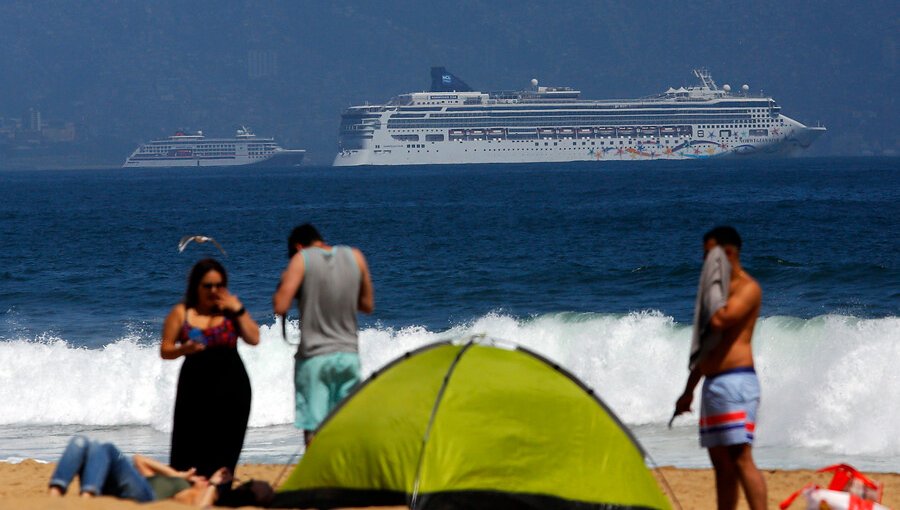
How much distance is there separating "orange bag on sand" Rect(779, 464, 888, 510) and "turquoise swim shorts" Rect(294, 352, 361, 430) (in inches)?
81.7

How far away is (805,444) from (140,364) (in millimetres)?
7703

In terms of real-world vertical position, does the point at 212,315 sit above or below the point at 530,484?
above

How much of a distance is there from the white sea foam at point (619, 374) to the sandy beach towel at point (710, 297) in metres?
5.42

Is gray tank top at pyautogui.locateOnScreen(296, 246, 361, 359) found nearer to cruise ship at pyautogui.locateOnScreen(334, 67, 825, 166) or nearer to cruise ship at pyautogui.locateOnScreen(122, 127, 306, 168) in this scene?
cruise ship at pyautogui.locateOnScreen(334, 67, 825, 166)

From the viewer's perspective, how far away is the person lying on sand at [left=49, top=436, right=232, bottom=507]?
5531 millimetres

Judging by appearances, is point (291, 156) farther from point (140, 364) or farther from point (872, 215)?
point (140, 364)

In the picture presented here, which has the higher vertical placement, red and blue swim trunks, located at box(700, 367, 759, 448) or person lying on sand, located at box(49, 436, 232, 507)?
red and blue swim trunks, located at box(700, 367, 759, 448)

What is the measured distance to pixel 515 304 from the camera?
2120 centimetres

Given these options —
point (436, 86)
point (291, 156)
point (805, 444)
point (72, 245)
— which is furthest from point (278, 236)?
point (291, 156)

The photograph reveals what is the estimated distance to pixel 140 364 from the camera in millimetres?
15141

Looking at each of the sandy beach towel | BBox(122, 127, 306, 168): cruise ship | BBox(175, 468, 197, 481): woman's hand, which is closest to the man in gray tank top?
BBox(175, 468, 197, 481): woman's hand

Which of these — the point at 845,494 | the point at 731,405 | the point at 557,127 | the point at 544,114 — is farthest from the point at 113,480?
the point at 557,127

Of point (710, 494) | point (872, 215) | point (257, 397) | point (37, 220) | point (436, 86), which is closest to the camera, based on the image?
point (710, 494)

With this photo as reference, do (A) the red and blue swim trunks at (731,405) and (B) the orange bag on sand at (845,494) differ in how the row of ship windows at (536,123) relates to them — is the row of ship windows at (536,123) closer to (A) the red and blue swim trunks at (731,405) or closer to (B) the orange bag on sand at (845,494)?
(B) the orange bag on sand at (845,494)
